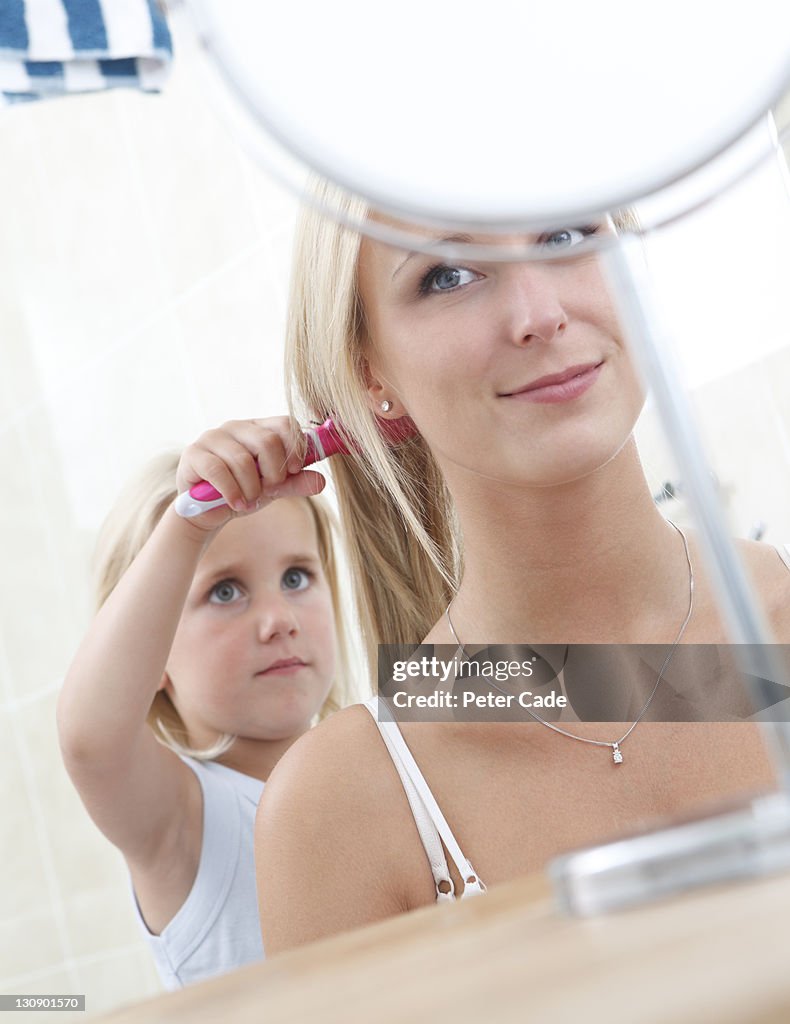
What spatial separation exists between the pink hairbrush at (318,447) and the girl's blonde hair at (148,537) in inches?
10.9

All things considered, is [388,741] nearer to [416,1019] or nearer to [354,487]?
[354,487]

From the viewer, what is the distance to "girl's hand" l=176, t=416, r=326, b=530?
0.82 metres

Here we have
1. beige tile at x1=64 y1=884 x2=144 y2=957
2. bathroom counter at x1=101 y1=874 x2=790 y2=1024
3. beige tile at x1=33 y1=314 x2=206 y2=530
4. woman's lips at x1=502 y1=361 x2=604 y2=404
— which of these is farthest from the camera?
beige tile at x1=64 y1=884 x2=144 y2=957

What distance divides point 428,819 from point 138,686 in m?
0.40

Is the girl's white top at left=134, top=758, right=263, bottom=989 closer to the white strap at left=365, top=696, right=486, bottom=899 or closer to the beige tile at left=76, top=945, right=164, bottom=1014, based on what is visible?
the white strap at left=365, top=696, right=486, bottom=899

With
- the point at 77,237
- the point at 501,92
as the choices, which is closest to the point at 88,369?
the point at 77,237

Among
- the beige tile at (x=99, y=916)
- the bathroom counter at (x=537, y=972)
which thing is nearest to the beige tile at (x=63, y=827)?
the beige tile at (x=99, y=916)

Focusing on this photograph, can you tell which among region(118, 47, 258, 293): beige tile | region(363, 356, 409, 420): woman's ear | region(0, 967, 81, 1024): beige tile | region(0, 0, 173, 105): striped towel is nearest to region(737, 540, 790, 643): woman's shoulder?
region(363, 356, 409, 420): woman's ear

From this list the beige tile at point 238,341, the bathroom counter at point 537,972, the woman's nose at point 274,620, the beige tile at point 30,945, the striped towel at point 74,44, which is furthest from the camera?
the beige tile at point 30,945

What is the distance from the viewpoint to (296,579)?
3.85ft

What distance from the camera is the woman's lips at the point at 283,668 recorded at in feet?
3.58

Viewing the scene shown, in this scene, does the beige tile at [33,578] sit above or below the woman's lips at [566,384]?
above

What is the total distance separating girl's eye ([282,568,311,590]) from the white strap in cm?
52
